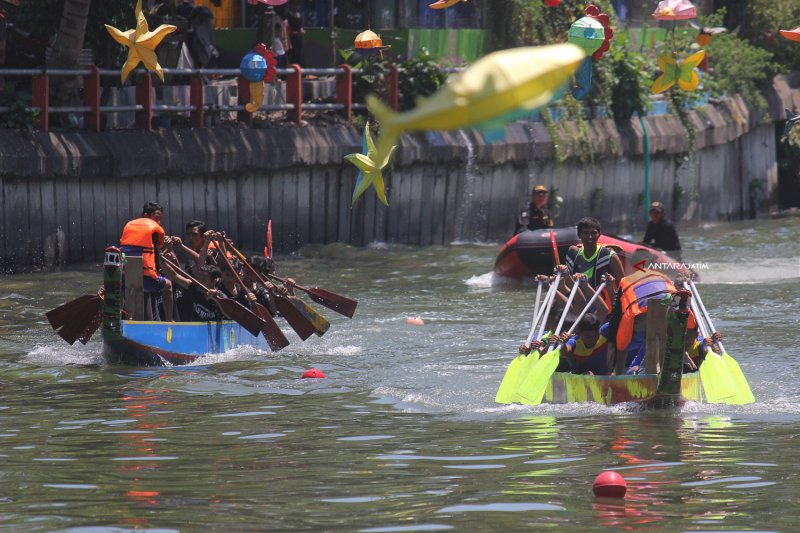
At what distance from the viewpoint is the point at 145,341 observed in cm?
1448

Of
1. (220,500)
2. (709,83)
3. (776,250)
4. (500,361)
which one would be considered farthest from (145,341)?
(709,83)

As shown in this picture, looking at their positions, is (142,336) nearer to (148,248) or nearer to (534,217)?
(148,248)

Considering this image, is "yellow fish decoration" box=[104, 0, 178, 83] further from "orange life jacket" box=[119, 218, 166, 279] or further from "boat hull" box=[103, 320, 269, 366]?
"boat hull" box=[103, 320, 269, 366]

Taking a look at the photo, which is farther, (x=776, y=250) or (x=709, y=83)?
(x=709, y=83)

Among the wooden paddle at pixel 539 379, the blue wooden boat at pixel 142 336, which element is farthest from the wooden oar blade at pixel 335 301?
the wooden paddle at pixel 539 379

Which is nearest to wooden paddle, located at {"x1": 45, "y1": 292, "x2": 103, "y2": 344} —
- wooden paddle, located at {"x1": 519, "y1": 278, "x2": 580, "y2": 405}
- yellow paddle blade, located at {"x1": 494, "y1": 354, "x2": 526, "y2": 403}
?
yellow paddle blade, located at {"x1": 494, "y1": 354, "x2": 526, "y2": 403}

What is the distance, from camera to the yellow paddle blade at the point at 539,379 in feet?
40.3

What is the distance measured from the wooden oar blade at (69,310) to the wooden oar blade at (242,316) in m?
1.27

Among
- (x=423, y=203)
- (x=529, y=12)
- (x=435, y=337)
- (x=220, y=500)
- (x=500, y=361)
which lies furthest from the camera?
(x=529, y=12)

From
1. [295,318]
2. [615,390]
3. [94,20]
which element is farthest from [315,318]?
[94,20]

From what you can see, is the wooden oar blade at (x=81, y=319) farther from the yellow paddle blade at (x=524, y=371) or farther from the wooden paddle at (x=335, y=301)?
the yellow paddle blade at (x=524, y=371)

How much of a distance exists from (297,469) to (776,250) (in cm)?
1785

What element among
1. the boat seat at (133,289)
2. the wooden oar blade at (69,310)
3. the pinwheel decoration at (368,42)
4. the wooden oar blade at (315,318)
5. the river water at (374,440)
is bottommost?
the river water at (374,440)

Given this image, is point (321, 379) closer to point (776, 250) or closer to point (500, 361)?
point (500, 361)
